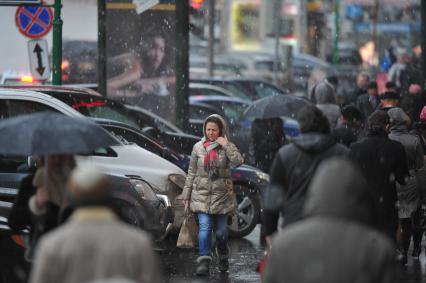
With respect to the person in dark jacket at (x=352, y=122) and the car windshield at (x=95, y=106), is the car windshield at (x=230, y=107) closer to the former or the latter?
the car windshield at (x=95, y=106)

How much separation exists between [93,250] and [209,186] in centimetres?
713

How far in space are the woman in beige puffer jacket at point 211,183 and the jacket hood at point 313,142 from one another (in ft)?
12.2

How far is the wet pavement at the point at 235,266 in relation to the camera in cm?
1231

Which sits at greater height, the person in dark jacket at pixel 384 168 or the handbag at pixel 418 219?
the person in dark jacket at pixel 384 168

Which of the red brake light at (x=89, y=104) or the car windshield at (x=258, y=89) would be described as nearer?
the red brake light at (x=89, y=104)

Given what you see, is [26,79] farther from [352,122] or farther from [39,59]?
[352,122]

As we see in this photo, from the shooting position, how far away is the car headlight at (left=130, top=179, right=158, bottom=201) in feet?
42.1

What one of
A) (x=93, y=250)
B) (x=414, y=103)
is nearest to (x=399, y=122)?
(x=414, y=103)

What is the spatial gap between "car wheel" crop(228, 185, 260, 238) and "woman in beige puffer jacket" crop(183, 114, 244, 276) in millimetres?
2685

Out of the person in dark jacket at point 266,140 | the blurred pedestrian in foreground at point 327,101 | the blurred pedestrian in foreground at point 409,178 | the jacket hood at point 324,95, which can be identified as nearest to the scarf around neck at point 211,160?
the blurred pedestrian in foreground at point 409,178

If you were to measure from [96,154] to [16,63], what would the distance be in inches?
479

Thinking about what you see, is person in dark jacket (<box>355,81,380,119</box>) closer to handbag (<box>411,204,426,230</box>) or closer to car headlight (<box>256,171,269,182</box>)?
car headlight (<box>256,171,269,182</box>)

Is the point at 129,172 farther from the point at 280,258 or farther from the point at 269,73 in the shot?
the point at 269,73

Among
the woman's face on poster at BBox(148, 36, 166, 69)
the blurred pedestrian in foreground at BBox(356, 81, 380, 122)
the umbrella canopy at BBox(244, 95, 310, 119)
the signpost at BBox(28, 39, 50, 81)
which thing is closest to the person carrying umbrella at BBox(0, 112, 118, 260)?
the umbrella canopy at BBox(244, 95, 310, 119)
